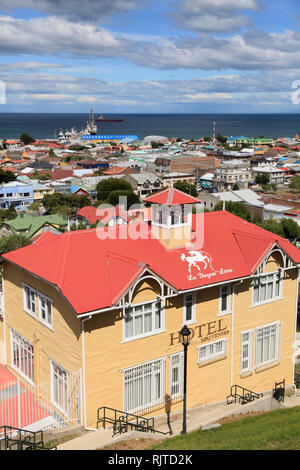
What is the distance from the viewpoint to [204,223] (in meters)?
20.0

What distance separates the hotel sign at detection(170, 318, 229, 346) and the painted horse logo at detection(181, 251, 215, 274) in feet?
7.17

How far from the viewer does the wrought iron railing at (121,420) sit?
15.4m

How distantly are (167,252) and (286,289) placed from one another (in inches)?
229

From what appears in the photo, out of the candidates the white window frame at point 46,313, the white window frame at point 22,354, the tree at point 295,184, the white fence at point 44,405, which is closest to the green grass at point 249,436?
the white fence at point 44,405

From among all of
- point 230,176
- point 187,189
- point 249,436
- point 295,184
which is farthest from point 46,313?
point 230,176

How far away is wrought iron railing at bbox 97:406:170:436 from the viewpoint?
606 inches

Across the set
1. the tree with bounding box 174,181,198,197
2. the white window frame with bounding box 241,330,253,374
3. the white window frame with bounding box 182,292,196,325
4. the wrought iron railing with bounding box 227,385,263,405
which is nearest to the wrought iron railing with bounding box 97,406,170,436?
the white window frame with bounding box 182,292,196,325

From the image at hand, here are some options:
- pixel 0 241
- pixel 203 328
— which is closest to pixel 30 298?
pixel 203 328

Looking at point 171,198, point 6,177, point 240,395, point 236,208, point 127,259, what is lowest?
point 240,395

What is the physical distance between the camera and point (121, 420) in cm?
1577

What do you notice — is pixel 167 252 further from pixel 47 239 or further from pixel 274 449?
pixel 274 449

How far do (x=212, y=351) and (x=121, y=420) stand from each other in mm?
4606

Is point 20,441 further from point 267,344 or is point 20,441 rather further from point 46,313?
point 267,344

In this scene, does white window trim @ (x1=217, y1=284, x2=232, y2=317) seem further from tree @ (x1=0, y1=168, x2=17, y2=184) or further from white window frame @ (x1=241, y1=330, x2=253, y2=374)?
tree @ (x1=0, y1=168, x2=17, y2=184)
